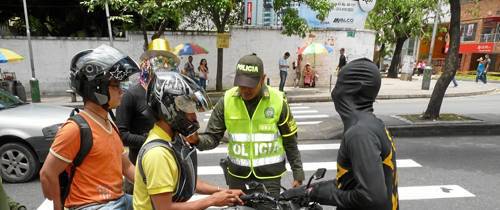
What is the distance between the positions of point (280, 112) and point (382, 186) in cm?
133

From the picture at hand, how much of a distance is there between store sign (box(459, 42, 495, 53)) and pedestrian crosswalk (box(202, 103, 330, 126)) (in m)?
29.9

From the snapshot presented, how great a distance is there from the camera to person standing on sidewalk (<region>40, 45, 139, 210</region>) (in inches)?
90.2

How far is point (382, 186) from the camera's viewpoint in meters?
1.92

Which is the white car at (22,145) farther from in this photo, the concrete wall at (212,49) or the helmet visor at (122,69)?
the concrete wall at (212,49)

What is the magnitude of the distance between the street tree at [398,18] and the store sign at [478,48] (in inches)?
496

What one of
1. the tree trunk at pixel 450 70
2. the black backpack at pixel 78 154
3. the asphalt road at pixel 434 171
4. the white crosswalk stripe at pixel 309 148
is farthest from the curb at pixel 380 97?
the black backpack at pixel 78 154

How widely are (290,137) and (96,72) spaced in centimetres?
Answer: 159

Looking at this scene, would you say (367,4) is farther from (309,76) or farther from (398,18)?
(398,18)

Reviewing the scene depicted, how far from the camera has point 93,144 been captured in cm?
234

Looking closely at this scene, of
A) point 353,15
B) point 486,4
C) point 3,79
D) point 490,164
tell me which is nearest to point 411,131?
point 490,164

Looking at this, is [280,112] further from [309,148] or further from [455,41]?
[455,41]

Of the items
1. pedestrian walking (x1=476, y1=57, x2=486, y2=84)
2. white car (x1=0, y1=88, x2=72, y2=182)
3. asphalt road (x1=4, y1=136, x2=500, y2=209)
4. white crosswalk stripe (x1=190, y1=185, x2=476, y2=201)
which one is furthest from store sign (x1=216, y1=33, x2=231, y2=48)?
pedestrian walking (x1=476, y1=57, x2=486, y2=84)

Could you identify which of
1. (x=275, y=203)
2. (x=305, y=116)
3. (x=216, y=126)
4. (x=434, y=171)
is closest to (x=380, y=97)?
(x=305, y=116)

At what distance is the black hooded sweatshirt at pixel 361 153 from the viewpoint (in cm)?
192
